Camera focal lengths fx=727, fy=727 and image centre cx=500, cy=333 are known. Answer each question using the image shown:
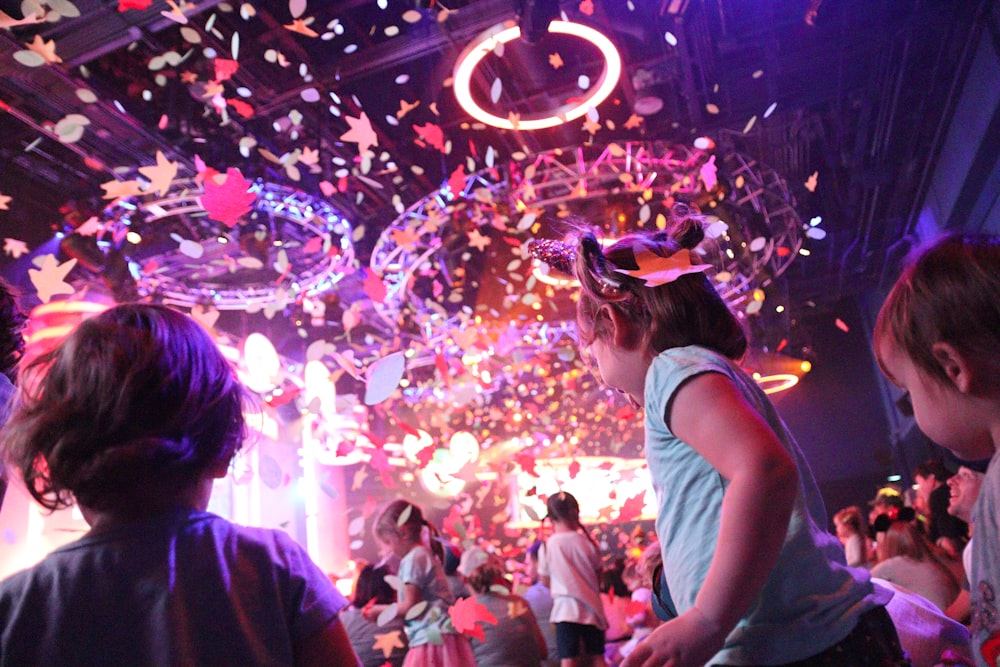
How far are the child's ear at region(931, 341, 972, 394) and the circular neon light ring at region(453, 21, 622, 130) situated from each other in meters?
3.30

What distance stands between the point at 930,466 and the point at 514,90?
4285 millimetres

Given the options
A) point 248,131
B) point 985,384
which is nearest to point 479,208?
point 248,131

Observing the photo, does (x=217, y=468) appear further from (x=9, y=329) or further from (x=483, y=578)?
(x=483, y=578)

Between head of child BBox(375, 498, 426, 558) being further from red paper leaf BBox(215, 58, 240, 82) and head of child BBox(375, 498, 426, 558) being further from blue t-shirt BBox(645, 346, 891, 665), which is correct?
Result: red paper leaf BBox(215, 58, 240, 82)

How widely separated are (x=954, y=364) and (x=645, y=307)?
47 centimetres

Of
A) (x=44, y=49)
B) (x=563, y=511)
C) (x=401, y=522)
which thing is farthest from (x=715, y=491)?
(x=44, y=49)

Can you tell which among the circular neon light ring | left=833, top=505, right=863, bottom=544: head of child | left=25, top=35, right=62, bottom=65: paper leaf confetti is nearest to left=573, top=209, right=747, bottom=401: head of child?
the circular neon light ring

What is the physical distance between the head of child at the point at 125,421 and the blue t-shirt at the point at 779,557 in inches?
25.6

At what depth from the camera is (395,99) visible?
642 cm

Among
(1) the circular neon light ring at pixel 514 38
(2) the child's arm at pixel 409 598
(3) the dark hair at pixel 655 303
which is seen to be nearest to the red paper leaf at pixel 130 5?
(1) the circular neon light ring at pixel 514 38

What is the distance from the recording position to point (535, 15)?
3.64m

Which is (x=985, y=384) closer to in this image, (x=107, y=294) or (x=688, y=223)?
(x=688, y=223)

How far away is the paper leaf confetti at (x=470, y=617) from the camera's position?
3626 millimetres

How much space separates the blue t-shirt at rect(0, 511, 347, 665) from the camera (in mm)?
846
